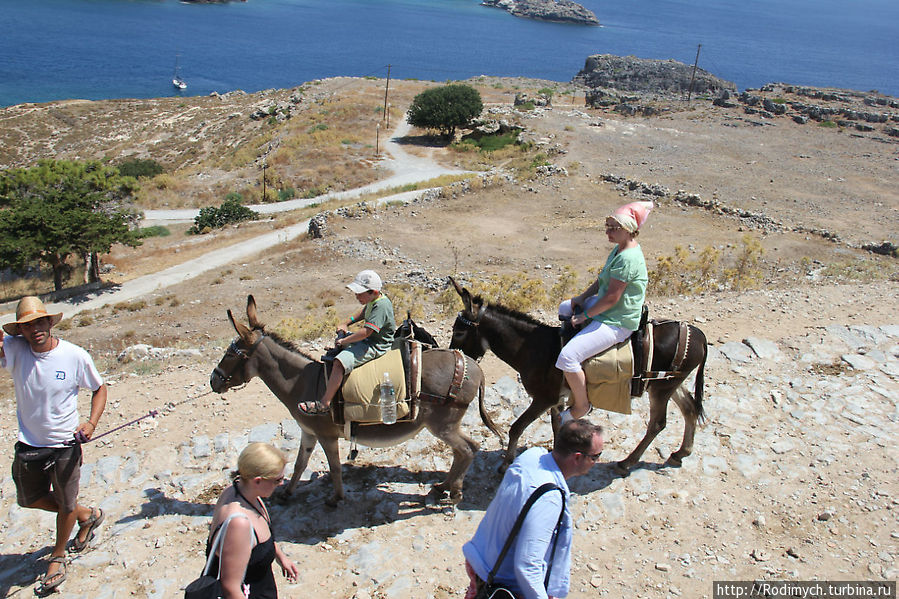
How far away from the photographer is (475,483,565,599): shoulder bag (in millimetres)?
3521

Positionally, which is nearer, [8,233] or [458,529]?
[458,529]

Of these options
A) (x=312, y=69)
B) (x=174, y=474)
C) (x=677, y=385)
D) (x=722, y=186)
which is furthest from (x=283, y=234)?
(x=312, y=69)

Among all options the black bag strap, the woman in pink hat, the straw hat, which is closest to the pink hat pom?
the woman in pink hat

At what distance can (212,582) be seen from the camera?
360 cm

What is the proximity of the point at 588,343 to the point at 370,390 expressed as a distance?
7.79 feet

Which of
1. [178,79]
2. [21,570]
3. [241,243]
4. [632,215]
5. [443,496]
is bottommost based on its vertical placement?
[241,243]

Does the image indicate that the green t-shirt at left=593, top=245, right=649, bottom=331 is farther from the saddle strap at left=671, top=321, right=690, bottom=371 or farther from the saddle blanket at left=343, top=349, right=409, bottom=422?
the saddle blanket at left=343, top=349, right=409, bottom=422

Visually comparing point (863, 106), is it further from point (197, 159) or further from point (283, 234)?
point (197, 159)

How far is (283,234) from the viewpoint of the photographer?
3284cm

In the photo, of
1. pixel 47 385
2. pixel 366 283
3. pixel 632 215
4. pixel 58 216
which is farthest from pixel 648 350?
pixel 58 216

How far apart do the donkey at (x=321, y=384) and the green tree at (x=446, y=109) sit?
52.5 meters

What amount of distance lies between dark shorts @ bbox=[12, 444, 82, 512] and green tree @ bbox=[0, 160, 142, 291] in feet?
87.6

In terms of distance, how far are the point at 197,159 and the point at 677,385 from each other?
62.7 m

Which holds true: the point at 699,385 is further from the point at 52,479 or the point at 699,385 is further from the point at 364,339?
the point at 52,479
